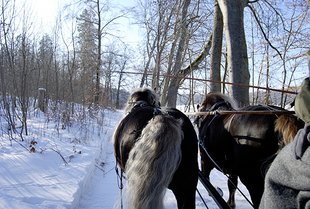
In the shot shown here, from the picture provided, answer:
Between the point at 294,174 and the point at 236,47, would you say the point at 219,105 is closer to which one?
the point at 236,47

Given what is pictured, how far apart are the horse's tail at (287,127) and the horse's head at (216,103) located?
1537 mm

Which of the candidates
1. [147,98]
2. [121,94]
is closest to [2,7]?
→ [147,98]

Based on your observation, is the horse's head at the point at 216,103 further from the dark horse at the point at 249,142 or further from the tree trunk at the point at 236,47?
the tree trunk at the point at 236,47

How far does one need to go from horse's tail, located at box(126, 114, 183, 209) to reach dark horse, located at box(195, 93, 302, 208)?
27.6 inches

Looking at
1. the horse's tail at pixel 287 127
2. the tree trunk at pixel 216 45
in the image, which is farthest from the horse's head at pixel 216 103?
the tree trunk at pixel 216 45

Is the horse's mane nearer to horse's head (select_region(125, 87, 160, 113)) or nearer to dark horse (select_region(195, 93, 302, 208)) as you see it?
dark horse (select_region(195, 93, 302, 208))

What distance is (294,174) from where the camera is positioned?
0.87 m

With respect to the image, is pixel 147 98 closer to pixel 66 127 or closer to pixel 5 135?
pixel 5 135

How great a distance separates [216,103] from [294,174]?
3267mm

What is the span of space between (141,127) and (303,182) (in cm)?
180

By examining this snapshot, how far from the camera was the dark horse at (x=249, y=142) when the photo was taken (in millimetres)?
2377

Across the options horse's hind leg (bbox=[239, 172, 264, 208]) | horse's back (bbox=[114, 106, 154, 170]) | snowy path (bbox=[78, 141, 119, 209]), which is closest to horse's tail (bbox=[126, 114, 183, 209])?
horse's back (bbox=[114, 106, 154, 170])

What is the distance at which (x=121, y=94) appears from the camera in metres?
53.4

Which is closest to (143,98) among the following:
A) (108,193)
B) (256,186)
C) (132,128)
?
(132,128)
